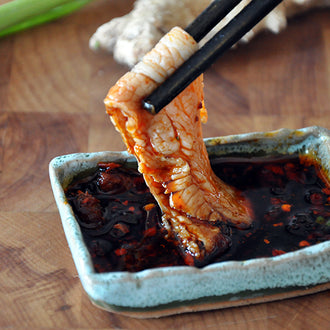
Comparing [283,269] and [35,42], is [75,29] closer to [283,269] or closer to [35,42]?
[35,42]

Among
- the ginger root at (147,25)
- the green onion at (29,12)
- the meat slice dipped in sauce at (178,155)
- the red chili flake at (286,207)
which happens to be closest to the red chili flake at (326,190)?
the red chili flake at (286,207)

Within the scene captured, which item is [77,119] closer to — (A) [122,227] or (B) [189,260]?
(A) [122,227]

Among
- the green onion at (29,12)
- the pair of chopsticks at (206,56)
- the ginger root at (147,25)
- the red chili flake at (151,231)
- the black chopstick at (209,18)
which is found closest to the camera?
the pair of chopsticks at (206,56)

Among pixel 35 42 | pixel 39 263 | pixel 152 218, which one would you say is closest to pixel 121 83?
pixel 152 218

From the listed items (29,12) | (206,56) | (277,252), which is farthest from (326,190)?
(29,12)

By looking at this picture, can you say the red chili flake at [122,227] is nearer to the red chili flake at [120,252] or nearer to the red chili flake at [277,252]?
the red chili flake at [120,252]

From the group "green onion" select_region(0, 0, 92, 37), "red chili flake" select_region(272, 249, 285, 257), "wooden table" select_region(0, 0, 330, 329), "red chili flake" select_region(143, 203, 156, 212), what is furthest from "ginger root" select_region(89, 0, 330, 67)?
"red chili flake" select_region(272, 249, 285, 257)

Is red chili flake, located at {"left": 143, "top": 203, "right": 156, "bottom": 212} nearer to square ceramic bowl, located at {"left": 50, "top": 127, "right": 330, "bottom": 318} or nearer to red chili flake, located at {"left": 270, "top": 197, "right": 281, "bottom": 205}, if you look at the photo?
square ceramic bowl, located at {"left": 50, "top": 127, "right": 330, "bottom": 318}
